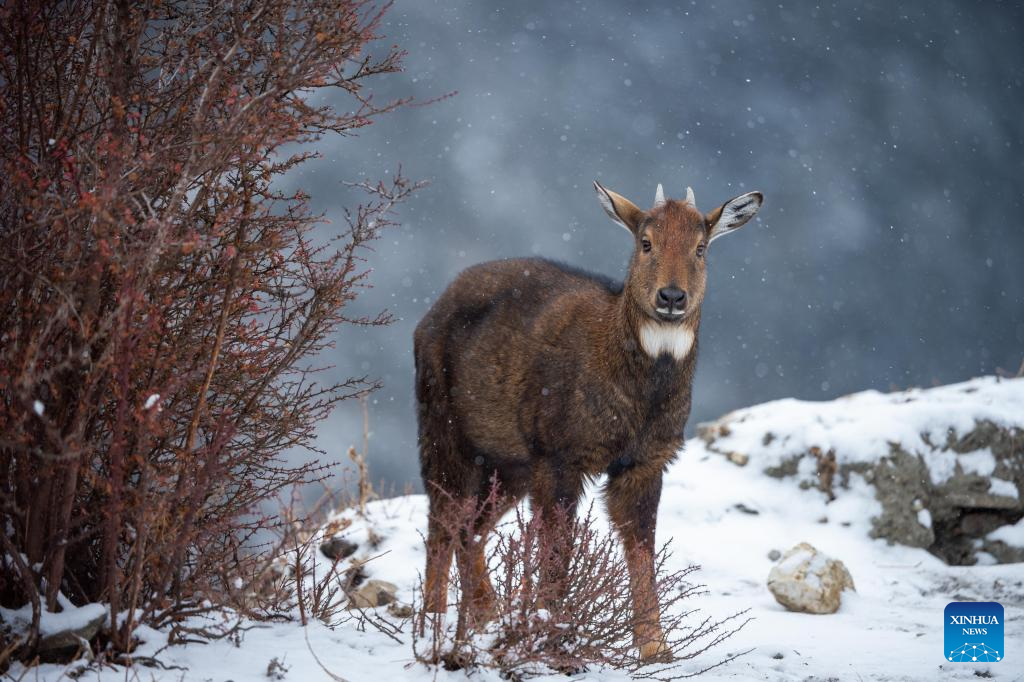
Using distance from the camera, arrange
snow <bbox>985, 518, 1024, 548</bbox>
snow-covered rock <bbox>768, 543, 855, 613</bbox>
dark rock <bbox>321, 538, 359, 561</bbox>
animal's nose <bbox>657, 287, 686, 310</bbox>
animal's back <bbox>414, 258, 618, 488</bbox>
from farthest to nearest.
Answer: snow <bbox>985, 518, 1024, 548</bbox> < dark rock <bbox>321, 538, 359, 561</bbox> < snow-covered rock <bbox>768, 543, 855, 613</bbox> < animal's back <bbox>414, 258, 618, 488</bbox> < animal's nose <bbox>657, 287, 686, 310</bbox>

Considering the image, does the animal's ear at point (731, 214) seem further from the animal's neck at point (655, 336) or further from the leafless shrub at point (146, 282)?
the leafless shrub at point (146, 282)

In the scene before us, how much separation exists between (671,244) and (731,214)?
62cm

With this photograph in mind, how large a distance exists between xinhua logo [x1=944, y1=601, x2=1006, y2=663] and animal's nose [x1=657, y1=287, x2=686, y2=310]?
9.28ft

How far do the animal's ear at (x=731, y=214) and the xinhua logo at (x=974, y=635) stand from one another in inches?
124

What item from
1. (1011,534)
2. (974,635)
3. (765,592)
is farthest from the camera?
(1011,534)

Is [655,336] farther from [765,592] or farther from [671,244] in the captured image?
[765,592]

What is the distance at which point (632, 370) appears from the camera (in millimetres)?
5477

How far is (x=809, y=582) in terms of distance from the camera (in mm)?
7133

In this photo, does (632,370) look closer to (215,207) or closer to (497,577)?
(497,577)

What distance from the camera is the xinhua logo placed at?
207 inches

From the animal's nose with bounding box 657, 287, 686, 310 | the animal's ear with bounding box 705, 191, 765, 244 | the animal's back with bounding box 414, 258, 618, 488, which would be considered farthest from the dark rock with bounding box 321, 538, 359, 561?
the animal's ear with bounding box 705, 191, 765, 244

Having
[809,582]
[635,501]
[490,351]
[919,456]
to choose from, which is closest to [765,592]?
[809,582]

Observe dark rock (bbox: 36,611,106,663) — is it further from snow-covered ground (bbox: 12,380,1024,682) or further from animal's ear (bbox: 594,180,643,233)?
animal's ear (bbox: 594,180,643,233)

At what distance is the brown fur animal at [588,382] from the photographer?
5414mm
